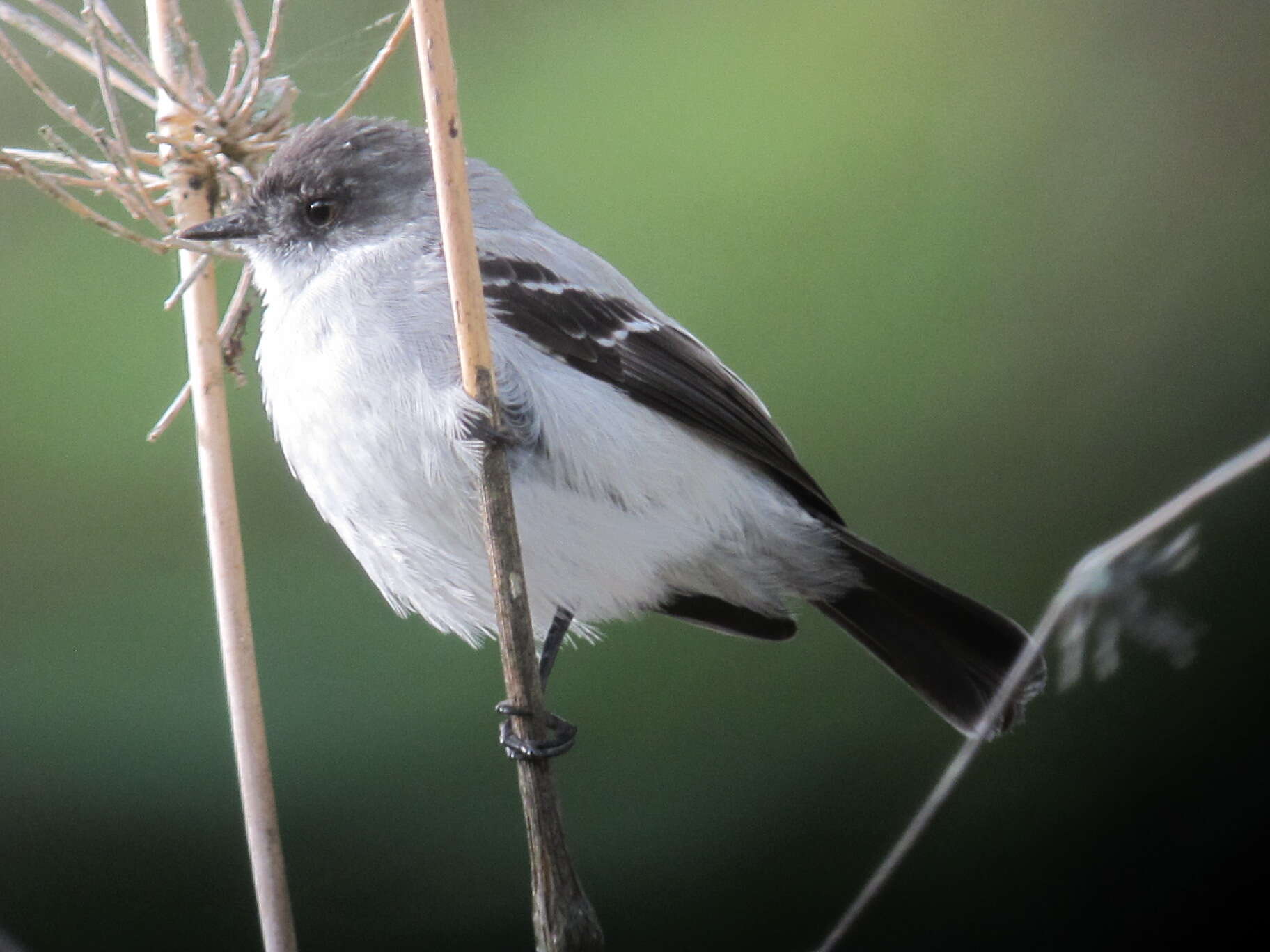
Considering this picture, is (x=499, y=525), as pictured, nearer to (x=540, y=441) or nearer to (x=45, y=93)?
(x=540, y=441)

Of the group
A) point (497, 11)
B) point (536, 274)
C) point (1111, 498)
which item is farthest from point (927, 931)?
point (497, 11)

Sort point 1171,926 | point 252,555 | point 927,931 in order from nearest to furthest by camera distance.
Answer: point 1171,926, point 927,931, point 252,555

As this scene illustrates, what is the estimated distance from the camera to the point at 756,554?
123cm

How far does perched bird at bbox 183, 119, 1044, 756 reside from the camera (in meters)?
1.01

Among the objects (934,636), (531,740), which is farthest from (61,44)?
(934,636)

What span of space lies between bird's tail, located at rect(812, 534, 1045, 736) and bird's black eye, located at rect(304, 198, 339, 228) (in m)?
0.57

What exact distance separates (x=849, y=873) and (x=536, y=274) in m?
0.62

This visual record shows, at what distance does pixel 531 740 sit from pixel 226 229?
552 mm

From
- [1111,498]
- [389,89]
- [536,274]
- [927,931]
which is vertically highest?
[389,89]

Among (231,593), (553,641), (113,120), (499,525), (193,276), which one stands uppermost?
(113,120)

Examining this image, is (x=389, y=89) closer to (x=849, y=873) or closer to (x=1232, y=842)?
(x=849, y=873)

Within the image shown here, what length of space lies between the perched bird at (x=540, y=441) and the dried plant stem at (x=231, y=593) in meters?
0.10

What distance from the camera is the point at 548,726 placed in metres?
0.85

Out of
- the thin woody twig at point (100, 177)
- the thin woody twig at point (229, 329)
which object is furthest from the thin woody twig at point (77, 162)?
the thin woody twig at point (229, 329)
